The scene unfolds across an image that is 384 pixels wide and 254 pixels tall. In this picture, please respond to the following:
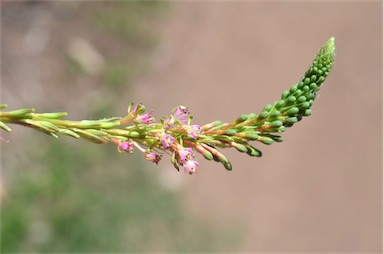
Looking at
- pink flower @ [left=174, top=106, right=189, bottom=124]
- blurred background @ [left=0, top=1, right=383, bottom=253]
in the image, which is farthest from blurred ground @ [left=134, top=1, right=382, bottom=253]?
pink flower @ [left=174, top=106, right=189, bottom=124]

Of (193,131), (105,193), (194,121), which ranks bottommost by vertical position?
(193,131)

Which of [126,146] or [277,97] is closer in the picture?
[126,146]

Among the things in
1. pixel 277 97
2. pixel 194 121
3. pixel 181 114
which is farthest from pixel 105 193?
pixel 181 114

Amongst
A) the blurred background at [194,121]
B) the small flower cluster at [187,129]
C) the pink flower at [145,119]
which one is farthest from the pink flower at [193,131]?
the blurred background at [194,121]

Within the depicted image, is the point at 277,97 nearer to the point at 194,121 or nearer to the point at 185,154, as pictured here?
the point at 194,121

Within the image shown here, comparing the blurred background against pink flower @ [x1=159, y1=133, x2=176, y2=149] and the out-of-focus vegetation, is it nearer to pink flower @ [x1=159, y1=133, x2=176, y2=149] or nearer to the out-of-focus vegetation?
the out-of-focus vegetation
